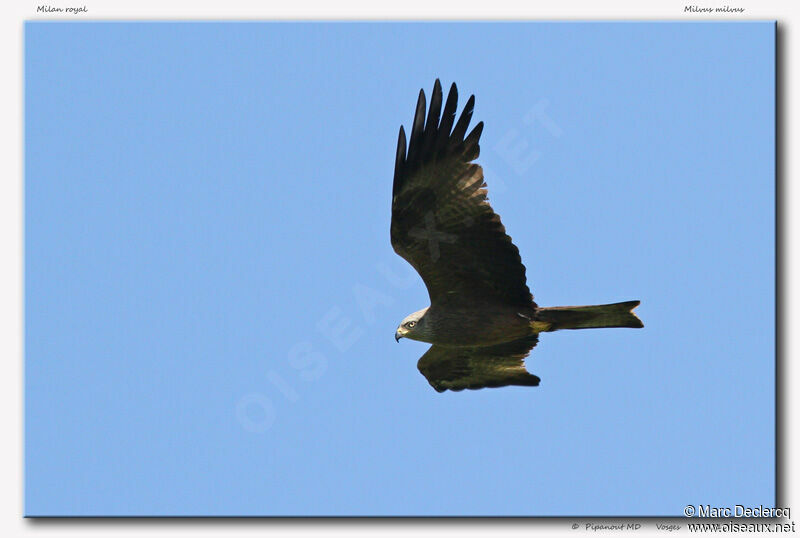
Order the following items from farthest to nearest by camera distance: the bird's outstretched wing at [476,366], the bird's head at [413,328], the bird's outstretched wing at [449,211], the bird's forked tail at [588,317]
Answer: the bird's outstretched wing at [476,366] < the bird's head at [413,328] < the bird's forked tail at [588,317] < the bird's outstretched wing at [449,211]

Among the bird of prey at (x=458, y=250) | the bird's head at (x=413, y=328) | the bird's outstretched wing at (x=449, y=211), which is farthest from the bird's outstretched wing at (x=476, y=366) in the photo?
the bird's outstretched wing at (x=449, y=211)

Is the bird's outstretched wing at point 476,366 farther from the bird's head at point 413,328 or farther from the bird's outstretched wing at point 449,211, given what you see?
the bird's outstretched wing at point 449,211

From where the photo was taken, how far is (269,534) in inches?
316

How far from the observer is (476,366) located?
10133mm

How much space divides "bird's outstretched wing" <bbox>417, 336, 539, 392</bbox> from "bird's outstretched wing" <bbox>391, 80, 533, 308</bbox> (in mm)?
1278

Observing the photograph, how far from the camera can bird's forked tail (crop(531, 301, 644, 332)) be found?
27.4 feet

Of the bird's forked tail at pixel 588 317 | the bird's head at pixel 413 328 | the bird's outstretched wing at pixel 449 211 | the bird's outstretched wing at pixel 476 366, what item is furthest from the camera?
the bird's outstretched wing at pixel 476 366

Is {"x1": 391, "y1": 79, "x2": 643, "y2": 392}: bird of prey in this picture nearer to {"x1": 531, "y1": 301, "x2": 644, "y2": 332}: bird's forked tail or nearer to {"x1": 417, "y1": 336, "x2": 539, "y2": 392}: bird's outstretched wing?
{"x1": 531, "y1": 301, "x2": 644, "y2": 332}: bird's forked tail

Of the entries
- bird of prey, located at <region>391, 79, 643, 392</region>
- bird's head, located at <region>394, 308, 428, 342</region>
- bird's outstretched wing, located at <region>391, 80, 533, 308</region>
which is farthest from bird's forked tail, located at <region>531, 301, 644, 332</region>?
bird's head, located at <region>394, 308, 428, 342</region>

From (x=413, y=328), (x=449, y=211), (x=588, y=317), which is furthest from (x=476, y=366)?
(x=449, y=211)

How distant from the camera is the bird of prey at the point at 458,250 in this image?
8.21m

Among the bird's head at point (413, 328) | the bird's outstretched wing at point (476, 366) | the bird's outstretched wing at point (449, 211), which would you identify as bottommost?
the bird's outstretched wing at point (476, 366)

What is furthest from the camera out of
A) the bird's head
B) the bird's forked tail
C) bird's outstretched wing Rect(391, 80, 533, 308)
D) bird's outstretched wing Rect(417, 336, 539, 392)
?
bird's outstretched wing Rect(417, 336, 539, 392)

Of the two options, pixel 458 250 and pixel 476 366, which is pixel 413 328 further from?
pixel 476 366
